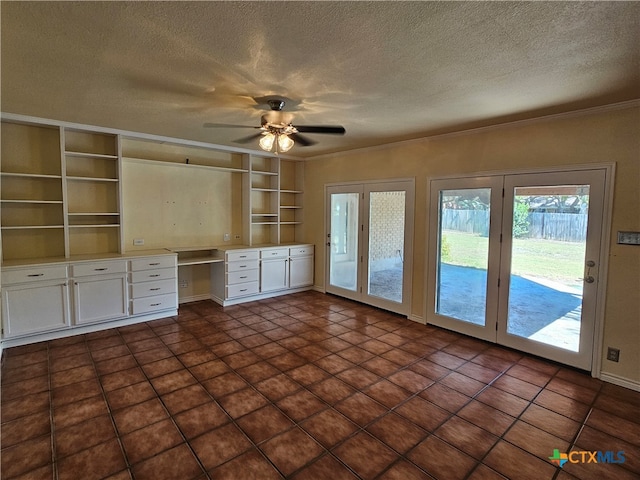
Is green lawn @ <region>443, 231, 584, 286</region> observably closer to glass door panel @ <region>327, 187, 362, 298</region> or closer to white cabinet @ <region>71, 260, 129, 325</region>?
glass door panel @ <region>327, 187, 362, 298</region>

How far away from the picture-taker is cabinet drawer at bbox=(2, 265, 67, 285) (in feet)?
11.2

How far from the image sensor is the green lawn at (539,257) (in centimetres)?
321

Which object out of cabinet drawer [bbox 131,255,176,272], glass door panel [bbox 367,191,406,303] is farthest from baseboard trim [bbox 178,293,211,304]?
glass door panel [bbox 367,191,406,303]

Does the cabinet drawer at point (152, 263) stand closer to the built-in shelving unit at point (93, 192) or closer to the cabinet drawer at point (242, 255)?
the built-in shelving unit at point (93, 192)

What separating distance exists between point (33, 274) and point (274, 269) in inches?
122

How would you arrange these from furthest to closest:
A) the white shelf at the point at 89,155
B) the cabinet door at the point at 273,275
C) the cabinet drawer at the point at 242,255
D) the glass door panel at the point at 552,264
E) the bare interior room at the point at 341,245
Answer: the cabinet door at the point at 273,275, the cabinet drawer at the point at 242,255, the white shelf at the point at 89,155, the glass door panel at the point at 552,264, the bare interior room at the point at 341,245

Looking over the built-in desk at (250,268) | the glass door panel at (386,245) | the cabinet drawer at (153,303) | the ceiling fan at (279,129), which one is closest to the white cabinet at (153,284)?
the cabinet drawer at (153,303)

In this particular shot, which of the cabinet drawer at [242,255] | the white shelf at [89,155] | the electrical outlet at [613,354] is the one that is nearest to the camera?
the electrical outlet at [613,354]

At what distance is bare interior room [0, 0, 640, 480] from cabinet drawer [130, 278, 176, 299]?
3 cm

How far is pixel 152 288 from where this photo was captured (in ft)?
14.5

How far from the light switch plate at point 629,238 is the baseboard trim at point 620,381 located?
120 cm

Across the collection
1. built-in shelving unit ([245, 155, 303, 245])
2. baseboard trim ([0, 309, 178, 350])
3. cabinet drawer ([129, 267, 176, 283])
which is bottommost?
baseboard trim ([0, 309, 178, 350])

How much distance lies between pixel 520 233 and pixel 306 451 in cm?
300

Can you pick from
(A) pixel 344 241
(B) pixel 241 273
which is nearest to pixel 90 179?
(B) pixel 241 273
